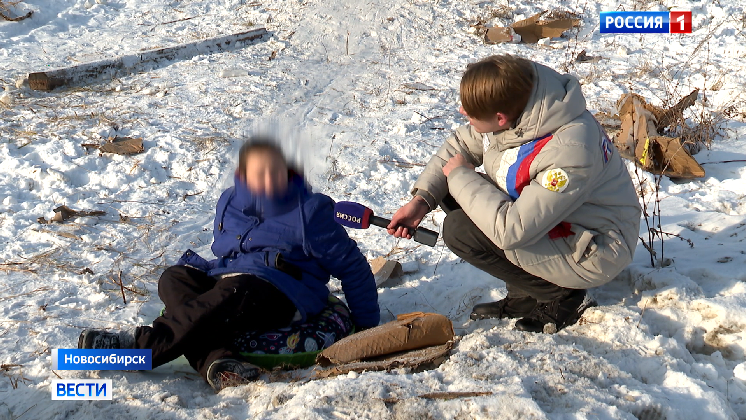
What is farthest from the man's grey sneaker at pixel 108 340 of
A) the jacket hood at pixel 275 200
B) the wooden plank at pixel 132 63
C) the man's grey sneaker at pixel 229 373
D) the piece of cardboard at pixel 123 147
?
the wooden plank at pixel 132 63

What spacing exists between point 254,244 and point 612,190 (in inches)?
66.8

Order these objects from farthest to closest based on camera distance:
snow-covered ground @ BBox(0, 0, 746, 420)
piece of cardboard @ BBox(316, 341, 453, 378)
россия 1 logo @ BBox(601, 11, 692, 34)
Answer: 1. россия 1 logo @ BBox(601, 11, 692, 34)
2. piece of cardboard @ BBox(316, 341, 453, 378)
3. snow-covered ground @ BBox(0, 0, 746, 420)

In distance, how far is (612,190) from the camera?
2742 millimetres

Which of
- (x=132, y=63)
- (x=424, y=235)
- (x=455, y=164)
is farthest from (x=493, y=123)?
(x=132, y=63)

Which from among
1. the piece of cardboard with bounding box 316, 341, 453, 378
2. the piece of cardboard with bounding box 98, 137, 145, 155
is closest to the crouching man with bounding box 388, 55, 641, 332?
the piece of cardboard with bounding box 316, 341, 453, 378

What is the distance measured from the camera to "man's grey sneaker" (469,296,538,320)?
3.16 m

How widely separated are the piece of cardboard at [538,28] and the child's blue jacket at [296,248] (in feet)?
18.2

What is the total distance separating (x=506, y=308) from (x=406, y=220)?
73cm

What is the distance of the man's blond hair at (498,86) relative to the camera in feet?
8.29

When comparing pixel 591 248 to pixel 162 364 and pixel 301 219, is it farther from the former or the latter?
pixel 162 364

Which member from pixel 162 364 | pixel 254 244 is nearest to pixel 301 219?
pixel 254 244

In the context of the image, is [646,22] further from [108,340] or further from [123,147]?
[108,340]

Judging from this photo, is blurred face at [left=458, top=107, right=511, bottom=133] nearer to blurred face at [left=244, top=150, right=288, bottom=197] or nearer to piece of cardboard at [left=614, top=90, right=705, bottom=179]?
blurred face at [left=244, top=150, right=288, bottom=197]

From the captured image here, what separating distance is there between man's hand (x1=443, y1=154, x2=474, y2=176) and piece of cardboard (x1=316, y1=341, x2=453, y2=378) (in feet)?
2.65
